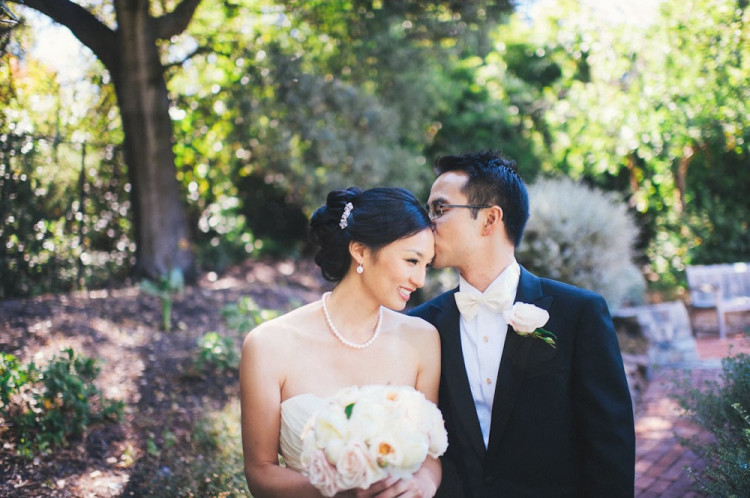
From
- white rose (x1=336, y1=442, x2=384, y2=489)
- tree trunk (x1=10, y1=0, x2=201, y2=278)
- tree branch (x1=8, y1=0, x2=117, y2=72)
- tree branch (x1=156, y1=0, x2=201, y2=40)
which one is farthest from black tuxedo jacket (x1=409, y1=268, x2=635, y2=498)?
tree branch (x1=156, y1=0, x2=201, y2=40)

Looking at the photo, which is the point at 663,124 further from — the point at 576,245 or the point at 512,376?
the point at 512,376

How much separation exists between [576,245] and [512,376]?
5.85 meters

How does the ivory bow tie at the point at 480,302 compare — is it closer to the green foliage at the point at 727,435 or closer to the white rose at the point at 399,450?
the white rose at the point at 399,450

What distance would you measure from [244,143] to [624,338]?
6.52 m

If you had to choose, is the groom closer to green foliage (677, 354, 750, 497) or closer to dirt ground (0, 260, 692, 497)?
green foliage (677, 354, 750, 497)

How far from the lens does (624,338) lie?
308 inches

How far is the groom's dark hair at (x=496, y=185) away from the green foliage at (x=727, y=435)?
1316 millimetres

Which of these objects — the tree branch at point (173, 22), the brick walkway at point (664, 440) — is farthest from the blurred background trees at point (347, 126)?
the brick walkway at point (664, 440)

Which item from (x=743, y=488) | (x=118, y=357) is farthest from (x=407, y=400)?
(x=118, y=357)

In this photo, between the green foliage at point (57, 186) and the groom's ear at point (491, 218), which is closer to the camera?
the groom's ear at point (491, 218)

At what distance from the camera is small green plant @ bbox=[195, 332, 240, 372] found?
5230 millimetres

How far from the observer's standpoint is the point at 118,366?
17.2 ft

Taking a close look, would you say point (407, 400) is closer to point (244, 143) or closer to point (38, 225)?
point (38, 225)

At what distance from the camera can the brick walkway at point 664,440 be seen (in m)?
3.85
